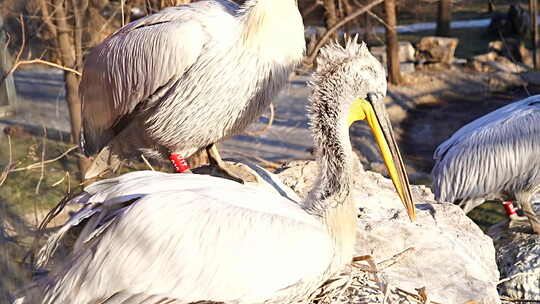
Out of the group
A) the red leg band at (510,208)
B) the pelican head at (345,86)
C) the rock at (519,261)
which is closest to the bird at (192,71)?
the pelican head at (345,86)

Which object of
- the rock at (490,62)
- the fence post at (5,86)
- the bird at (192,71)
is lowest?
the rock at (490,62)

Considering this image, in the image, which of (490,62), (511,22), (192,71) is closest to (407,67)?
(490,62)

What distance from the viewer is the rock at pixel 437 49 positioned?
966 centimetres

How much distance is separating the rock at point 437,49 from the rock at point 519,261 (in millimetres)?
6456

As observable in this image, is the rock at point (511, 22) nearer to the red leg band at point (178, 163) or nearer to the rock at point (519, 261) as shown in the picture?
the rock at point (519, 261)

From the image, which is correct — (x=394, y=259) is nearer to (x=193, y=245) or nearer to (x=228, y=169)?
(x=228, y=169)

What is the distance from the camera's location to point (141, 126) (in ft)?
8.16

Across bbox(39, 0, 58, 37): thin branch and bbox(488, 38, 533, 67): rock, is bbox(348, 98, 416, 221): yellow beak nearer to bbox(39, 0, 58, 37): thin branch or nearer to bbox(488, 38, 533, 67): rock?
bbox(39, 0, 58, 37): thin branch

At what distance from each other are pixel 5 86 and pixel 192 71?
56.5 inches

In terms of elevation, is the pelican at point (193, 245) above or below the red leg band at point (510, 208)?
above

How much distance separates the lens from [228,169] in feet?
8.47

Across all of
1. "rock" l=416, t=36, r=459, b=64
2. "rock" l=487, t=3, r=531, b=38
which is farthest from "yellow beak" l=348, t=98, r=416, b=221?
"rock" l=487, t=3, r=531, b=38

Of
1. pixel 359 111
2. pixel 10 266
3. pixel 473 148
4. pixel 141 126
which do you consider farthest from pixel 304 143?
pixel 10 266

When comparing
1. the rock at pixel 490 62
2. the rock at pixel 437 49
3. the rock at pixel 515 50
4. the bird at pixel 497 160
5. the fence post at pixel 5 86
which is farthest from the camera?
the rock at pixel 437 49
